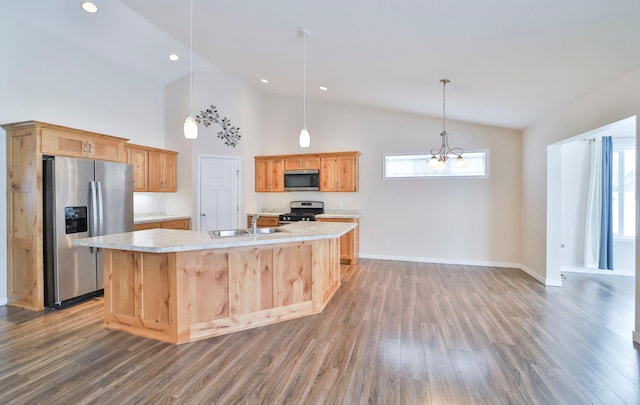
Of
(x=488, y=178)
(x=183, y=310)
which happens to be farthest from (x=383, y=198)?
(x=183, y=310)

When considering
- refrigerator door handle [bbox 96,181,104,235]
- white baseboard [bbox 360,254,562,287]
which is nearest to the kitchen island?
refrigerator door handle [bbox 96,181,104,235]

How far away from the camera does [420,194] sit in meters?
5.87

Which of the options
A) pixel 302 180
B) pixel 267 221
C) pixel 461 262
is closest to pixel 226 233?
pixel 267 221

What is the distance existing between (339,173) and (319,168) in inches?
18.0

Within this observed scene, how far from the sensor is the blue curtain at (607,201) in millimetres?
4844

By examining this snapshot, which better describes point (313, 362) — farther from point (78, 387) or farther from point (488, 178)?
point (488, 178)

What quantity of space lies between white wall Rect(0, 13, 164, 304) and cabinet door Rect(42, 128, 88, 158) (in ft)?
1.94

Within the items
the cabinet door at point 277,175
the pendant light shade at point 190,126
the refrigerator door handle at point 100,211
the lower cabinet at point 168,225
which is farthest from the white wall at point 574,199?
the refrigerator door handle at point 100,211

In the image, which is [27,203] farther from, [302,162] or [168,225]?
[302,162]

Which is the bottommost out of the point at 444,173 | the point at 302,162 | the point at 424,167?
the point at 444,173

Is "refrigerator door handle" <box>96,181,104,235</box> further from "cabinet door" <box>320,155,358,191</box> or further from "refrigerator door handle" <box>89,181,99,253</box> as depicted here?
"cabinet door" <box>320,155,358,191</box>

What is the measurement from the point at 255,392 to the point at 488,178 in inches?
211

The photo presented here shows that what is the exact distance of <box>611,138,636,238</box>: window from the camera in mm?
5000

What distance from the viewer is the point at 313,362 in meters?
2.36
